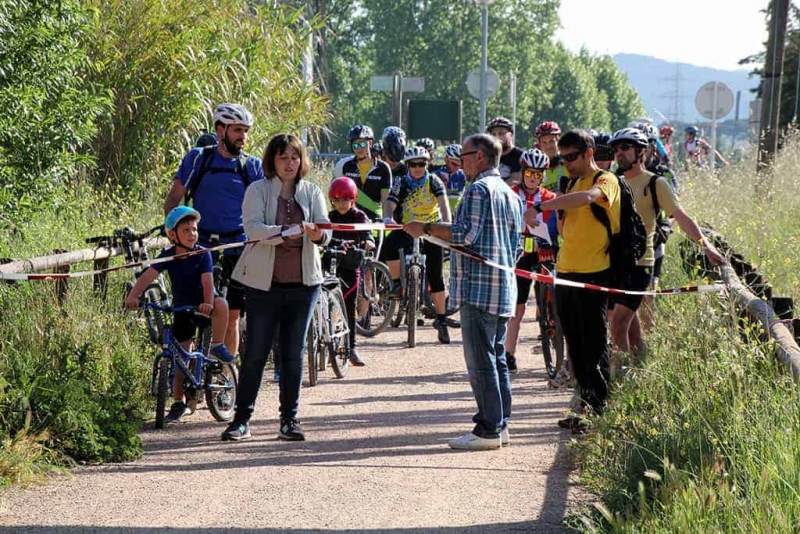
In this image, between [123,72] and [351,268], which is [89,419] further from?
[123,72]

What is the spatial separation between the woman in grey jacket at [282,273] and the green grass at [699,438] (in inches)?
77.8

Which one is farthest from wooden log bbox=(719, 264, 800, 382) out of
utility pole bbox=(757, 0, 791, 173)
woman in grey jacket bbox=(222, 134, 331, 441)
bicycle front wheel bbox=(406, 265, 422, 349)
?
utility pole bbox=(757, 0, 791, 173)

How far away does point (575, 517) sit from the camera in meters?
6.12

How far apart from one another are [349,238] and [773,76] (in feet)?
30.3

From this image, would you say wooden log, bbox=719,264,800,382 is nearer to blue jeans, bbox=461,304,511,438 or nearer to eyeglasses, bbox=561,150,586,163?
eyeglasses, bbox=561,150,586,163

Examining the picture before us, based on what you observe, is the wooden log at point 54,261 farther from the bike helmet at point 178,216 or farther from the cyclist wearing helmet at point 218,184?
the bike helmet at point 178,216

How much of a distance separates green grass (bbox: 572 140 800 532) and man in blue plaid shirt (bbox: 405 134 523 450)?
2.34 feet

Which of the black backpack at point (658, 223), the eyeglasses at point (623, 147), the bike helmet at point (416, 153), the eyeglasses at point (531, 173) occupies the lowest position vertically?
the black backpack at point (658, 223)

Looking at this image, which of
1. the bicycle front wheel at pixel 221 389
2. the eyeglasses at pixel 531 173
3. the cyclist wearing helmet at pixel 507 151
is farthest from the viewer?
the cyclist wearing helmet at pixel 507 151

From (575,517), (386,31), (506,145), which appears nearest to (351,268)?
(506,145)

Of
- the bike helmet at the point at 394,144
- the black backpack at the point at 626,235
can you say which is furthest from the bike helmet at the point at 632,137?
the bike helmet at the point at 394,144

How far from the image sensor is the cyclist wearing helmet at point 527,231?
1107 centimetres

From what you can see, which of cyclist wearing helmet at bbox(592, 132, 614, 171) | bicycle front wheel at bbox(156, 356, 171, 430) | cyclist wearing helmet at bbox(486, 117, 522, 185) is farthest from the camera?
cyclist wearing helmet at bbox(486, 117, 522, 185)

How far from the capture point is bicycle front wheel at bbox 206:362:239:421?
895 cm
